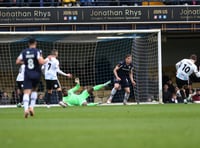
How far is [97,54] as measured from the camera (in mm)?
28109

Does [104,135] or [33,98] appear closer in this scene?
[104,135]

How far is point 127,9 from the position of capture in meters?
31.7

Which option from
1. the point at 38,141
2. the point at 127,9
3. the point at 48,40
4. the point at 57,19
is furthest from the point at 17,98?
the point at 38,141

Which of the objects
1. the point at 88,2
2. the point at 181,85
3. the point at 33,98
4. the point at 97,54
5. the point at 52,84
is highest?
the point at 88,2

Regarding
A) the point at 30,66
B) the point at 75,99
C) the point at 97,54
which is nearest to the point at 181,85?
the point at 75,99

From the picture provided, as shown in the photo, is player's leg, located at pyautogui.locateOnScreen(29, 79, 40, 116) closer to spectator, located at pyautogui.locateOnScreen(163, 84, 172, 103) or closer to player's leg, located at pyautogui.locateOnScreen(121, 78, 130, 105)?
player's leg, located at pyautogui.locateOnScreen(121, 78, 130, 105)

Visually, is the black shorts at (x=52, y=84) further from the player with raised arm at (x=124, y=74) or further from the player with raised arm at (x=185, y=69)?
the player with raised arm at (x=185, y=69)

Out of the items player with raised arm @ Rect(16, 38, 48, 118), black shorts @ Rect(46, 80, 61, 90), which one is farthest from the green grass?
black shorts @ Rect(46, 80, 61, 90)

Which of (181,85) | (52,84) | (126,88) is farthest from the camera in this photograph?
(181,85)

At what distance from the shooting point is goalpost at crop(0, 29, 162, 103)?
26.1 m

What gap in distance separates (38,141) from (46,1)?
2414cm

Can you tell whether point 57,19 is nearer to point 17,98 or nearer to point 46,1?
point 46,1

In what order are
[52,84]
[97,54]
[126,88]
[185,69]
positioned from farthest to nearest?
[97,54]
[185,69]
[126,88]
[52,84]

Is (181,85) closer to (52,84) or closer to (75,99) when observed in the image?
(75,99)
